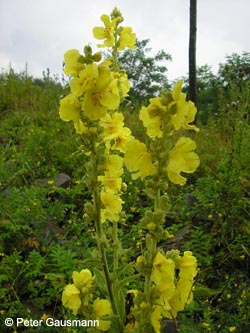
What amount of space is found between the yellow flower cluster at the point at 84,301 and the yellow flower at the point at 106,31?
2.95 feet

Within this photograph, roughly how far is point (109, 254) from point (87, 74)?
4.85 ft

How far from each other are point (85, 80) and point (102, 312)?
550 millimetres

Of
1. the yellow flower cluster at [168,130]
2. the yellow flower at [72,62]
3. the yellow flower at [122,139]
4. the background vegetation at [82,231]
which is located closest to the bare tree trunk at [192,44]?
the background vegetation at [82,231]

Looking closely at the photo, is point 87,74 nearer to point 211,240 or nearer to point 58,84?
point 211,240

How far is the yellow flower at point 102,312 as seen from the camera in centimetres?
99

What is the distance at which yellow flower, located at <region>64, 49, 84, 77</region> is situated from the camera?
0.97 metres

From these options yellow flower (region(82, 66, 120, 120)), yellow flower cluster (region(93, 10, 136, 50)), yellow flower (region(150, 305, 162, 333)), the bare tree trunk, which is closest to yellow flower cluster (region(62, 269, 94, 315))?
yellow flower (region(150, 305, 162, 333))

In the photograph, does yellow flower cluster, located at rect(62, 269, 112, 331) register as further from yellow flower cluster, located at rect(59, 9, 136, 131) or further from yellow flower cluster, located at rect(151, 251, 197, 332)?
yellow flower cluster, located at rect(59, 9, 136, 131)

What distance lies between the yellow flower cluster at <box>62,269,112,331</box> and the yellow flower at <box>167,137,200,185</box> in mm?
372

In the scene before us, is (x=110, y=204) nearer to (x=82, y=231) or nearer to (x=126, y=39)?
(x=126, y=39)

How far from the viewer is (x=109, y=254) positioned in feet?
7.29

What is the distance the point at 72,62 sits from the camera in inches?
39.0

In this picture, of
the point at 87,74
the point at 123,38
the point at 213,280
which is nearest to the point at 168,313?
the point at 87,74

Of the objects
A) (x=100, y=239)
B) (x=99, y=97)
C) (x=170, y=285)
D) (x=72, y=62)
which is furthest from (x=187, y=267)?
(x=72, y=62)
